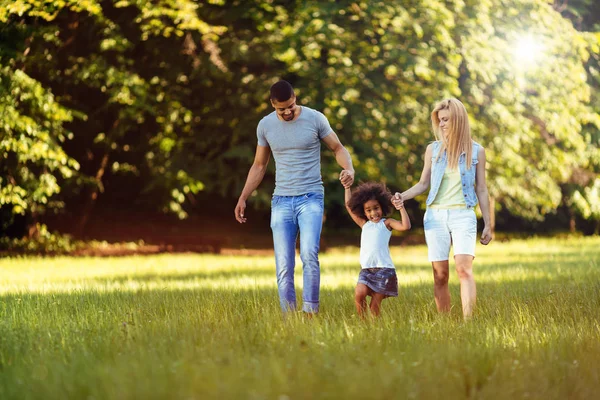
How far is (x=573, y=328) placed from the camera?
6996 millimetres

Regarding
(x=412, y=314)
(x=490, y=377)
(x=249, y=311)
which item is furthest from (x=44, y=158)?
(x=490, y=377)

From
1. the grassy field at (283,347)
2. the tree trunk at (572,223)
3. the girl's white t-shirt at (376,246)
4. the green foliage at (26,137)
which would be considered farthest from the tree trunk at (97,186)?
the tree trunk at (572,223)

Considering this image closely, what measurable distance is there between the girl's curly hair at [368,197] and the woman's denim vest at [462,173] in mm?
374

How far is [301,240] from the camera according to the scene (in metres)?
7.72

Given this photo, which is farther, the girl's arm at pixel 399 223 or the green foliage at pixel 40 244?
the green foliage at pixel 40 244

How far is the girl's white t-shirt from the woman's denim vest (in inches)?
20.4

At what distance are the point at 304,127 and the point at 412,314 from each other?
184 cm

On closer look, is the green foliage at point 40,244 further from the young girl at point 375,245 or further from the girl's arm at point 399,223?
the girl's arm at point 399,223

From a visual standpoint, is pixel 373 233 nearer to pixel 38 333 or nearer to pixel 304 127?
pixel 304 127

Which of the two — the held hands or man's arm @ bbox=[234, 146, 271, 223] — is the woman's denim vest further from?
man's arm @ bbox=[234, 146, 271, 223]

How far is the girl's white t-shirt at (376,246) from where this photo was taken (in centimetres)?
780

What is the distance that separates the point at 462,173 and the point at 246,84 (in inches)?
565

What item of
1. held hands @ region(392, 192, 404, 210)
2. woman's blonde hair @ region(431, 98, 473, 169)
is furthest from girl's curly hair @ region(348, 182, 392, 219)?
woman's blonde hair @ region(431, 98, 473, 169)

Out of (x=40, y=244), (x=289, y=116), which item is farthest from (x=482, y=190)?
(x=40, y=244)
